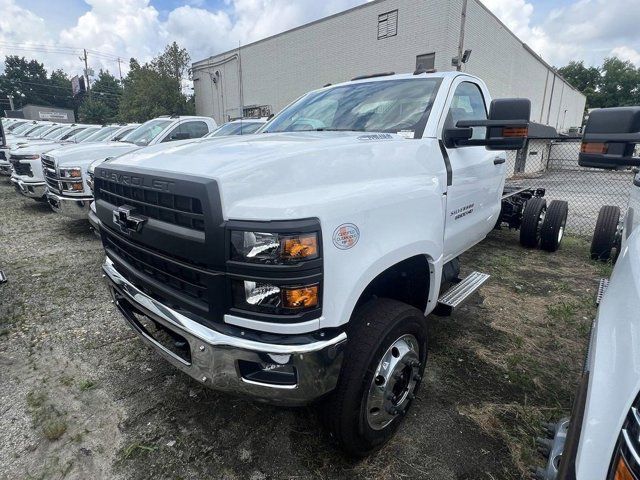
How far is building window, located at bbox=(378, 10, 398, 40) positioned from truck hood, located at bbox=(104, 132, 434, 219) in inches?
658

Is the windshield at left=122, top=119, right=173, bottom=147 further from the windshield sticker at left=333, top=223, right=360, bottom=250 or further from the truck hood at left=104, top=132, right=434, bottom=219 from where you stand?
the windshield sticker at left=333, top=223, right=360, bottom=250

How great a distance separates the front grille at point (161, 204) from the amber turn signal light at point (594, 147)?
1921 mm

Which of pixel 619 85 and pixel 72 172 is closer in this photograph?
pixel 72 172

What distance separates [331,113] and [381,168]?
4.06ft

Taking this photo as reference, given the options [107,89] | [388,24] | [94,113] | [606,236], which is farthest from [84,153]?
[107,89]

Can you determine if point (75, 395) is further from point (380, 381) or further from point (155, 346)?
point (380, 381)

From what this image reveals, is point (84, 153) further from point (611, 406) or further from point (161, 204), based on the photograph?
point (611, 406)

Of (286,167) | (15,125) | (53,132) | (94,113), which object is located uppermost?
(94,113)

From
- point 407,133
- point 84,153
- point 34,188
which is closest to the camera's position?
point 407,133

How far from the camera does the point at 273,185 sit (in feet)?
5.53

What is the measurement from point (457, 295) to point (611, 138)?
143 cm

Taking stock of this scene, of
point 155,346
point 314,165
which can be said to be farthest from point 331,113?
point 155,346

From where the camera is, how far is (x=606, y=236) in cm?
551

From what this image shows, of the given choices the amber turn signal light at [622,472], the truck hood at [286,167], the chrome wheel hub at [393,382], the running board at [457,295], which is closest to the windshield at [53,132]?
the truck hood at [286,167]
